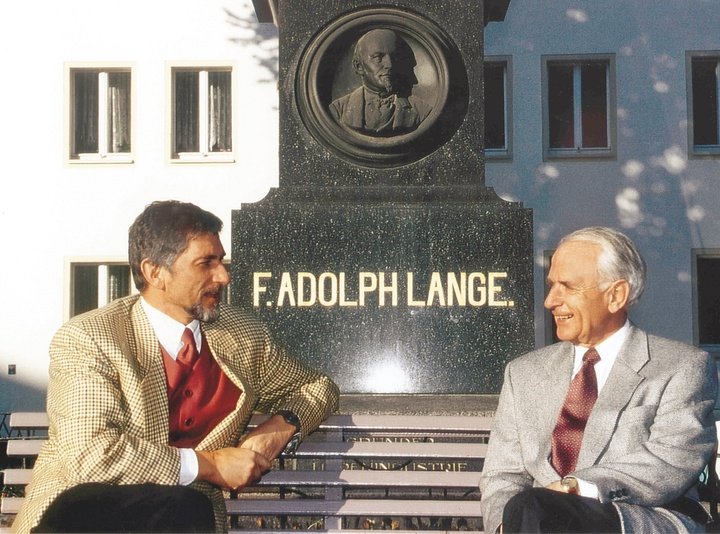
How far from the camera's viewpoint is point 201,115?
17812mm

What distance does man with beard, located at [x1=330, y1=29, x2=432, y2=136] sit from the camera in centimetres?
662

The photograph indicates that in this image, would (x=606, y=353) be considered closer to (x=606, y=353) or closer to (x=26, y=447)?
(x=606, y=353)

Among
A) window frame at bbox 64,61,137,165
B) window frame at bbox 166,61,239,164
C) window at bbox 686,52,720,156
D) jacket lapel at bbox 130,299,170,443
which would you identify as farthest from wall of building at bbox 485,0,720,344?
jacket lapel at bbox 130,299,170,443

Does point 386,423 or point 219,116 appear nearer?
point 386,423

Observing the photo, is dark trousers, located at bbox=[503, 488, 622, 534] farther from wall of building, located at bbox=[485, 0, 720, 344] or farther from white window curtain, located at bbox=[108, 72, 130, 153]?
white window curtain, located at bbox=[108, 72, 130, 153]

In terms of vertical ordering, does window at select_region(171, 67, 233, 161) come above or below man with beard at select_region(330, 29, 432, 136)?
above

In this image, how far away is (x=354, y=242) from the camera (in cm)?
623

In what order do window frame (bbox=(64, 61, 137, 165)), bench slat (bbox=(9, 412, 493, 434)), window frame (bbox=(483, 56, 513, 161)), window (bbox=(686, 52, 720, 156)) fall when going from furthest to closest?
1. window frame (bbox=(64, 61, 137, 165))
2. window (bbox=(686, 52, 720, 156))
3. window frame (bbox=(483, 56, 513, 161))
4. bench slat (bbox=(9, 412, 493, 434))

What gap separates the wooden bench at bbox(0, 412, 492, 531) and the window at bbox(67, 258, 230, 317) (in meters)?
13.2

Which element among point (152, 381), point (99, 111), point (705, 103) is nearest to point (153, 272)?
point (152, 381)

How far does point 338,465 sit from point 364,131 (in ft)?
8.41

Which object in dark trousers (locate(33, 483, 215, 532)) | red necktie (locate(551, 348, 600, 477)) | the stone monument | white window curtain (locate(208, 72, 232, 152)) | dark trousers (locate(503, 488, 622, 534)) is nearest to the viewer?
dark trousers (locate(503, 488, 622, 534))

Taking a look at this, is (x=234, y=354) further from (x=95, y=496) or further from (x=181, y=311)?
(x=95, y=496)

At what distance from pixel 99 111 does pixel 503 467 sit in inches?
591
